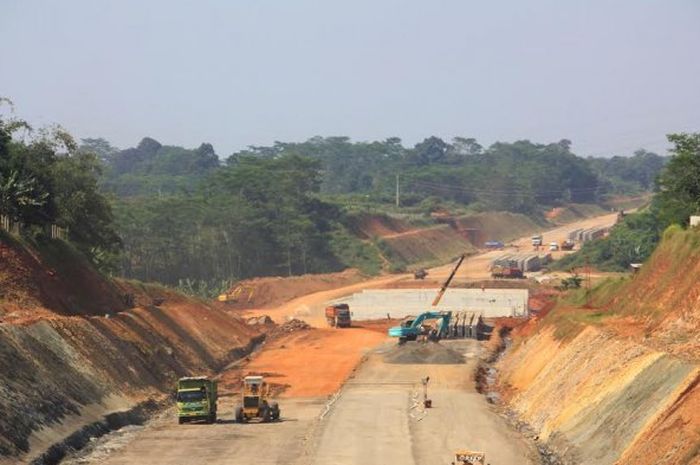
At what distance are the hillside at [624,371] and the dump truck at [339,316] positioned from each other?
29.6 meters

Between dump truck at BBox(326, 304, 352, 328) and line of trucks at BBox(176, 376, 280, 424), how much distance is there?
50601 mm

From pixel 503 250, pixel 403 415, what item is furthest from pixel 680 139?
pixel 503 250

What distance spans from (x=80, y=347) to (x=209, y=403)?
31.3ft

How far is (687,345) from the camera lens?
54.1 meters

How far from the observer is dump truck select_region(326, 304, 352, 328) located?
115 m

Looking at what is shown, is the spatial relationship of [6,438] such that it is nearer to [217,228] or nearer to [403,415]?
[403,415]

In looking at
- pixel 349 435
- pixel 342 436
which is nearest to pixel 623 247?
pixel 349 435

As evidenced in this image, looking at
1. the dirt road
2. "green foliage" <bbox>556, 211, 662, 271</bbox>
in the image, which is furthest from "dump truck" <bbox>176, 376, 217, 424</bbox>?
"green foliage" <bbox>556, 211, 662, 271</bbox>

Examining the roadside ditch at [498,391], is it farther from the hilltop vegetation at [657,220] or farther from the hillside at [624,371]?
the hilltop vegetation at [657,220]

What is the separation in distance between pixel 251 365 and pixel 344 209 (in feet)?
352

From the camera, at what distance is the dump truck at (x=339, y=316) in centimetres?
11475

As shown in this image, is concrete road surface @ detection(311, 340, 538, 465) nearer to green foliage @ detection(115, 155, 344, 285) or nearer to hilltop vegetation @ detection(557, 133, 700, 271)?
hilltop vegetation @ detection(557, 133, 700, 271)

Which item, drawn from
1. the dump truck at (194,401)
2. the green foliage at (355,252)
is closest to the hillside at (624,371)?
the dump truck at (194,401)

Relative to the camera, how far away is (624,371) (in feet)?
180
